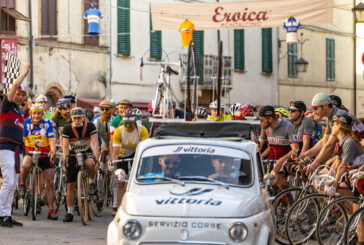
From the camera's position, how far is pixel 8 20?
106 feet

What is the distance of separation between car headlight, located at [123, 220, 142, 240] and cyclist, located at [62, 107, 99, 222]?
6140mm

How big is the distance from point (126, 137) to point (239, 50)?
2892cm

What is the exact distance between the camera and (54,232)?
13.9m

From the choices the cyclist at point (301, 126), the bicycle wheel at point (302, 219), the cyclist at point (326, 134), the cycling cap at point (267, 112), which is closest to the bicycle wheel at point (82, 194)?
the cycling cap at point (267, 112)

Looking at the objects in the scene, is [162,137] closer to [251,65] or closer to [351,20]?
[251,65]

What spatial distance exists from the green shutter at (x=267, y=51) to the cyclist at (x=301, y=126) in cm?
3067

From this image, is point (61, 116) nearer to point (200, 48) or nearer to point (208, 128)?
point (208, 128)

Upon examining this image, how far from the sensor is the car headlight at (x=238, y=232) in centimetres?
920

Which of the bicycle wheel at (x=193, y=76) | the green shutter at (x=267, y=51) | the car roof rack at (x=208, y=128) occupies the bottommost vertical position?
the car roof rack at (x=208, y=128)

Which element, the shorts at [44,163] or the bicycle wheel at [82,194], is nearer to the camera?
the bicycle wheel at [82,194]

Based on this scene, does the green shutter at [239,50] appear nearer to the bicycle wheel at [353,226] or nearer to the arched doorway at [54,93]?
the arched doorway at [54,93]

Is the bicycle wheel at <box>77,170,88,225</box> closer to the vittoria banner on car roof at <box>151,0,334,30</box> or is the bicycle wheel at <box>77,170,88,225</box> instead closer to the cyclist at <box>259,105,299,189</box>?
the cyclist at <box>259,105,299,189</box>

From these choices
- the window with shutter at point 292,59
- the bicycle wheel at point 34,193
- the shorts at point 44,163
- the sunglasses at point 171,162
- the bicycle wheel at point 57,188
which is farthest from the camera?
the window with shutter at point 292,59

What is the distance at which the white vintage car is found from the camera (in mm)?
9219
